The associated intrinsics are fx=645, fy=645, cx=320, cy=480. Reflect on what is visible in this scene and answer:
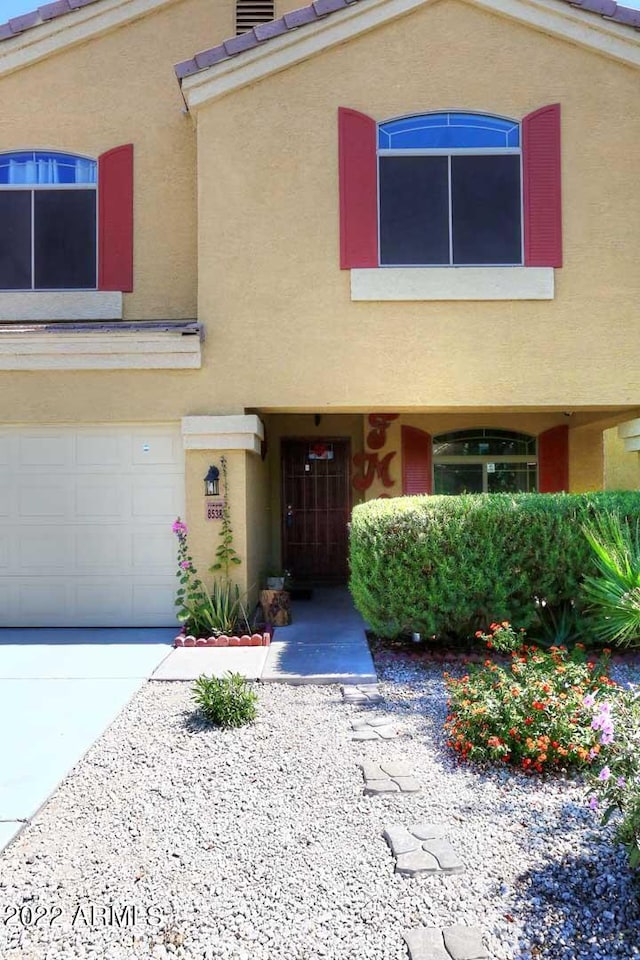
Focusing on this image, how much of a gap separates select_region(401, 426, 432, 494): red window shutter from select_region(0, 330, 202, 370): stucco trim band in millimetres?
4447

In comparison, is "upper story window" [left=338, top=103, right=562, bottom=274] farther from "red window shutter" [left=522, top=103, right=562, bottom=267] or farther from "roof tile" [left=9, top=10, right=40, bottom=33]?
"roof tile" [left=9, top=10, right=40, bottom=33]

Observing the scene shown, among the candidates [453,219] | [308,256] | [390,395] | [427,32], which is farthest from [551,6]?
[390,395]

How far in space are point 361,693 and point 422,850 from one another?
2423mm

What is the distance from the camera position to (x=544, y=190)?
790 cm

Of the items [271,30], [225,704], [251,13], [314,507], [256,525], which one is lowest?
[225,704]

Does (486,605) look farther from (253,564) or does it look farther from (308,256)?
(308,256)

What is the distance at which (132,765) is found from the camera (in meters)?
4.30

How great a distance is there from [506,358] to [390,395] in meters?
1.50

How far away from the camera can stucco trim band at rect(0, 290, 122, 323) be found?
8812 millimetres

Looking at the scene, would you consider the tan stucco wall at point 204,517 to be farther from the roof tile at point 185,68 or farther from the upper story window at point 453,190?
the roof tile at point 185,68

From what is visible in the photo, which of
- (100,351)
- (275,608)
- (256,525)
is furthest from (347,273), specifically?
(275,608)

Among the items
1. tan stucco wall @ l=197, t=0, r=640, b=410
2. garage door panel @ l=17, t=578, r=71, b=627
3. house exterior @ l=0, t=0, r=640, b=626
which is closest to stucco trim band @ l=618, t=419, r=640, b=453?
house exterior @ l=0, t=0, r=640, b=626

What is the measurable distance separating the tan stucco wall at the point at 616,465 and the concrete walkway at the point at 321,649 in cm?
511

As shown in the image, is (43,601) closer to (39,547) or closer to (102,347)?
(39,547)
